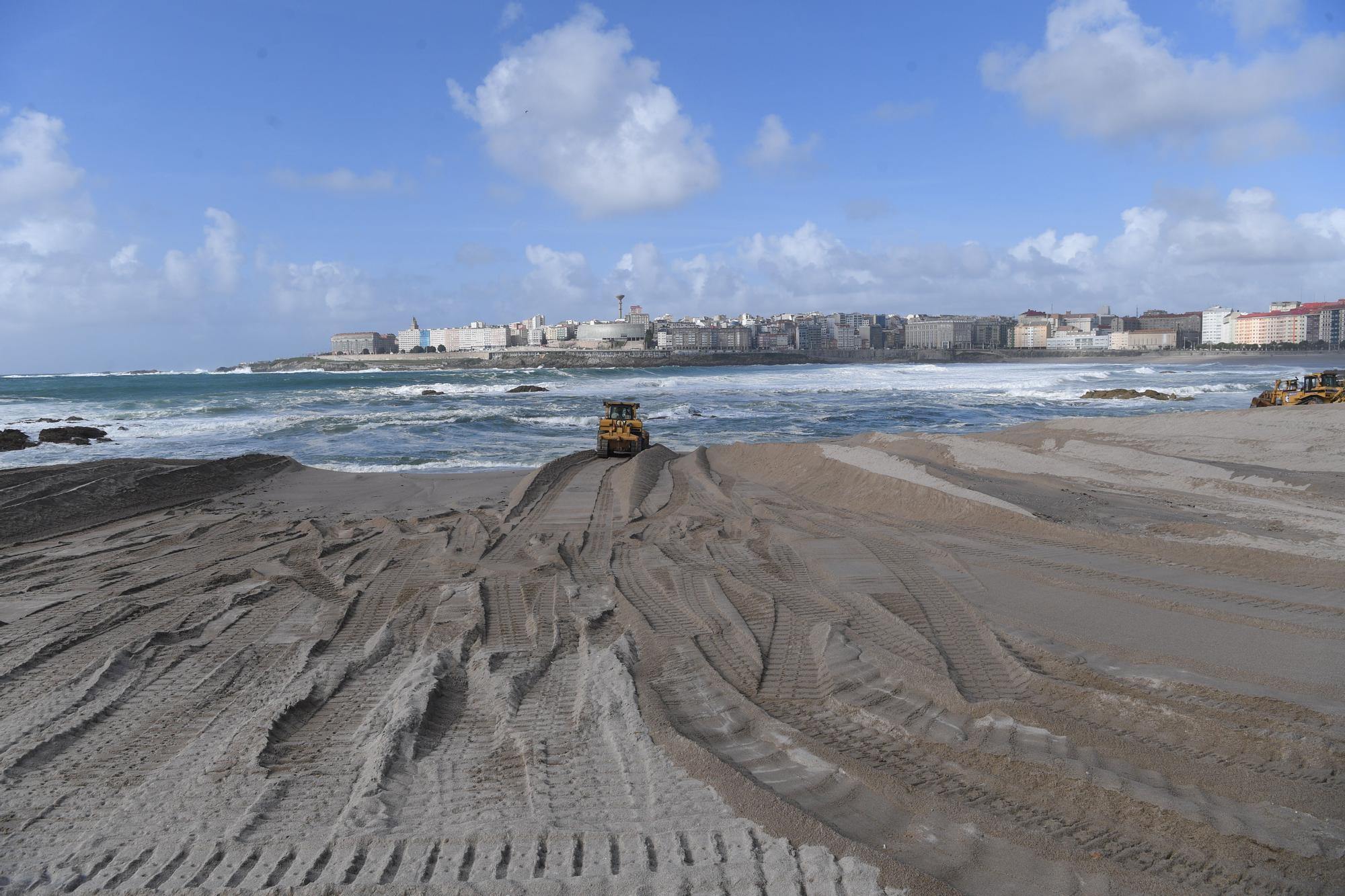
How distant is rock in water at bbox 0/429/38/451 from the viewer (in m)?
21.2

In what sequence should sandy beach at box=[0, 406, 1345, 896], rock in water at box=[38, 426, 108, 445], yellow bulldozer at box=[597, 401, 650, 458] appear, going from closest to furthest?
sandy beach at box=[0, 406, 1345, 896] → yellow bulldozer at box=[597, 401, 650, 458] → rock in water at box=[38, 426, 108, 445]

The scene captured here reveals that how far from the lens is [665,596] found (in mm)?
7043

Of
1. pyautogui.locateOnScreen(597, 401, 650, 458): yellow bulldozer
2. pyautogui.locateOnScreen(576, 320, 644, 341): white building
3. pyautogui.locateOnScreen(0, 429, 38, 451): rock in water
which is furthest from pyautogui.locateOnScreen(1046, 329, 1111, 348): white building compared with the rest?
pyautogui.locateOnScreen(0, 429, 38, 451): rock in water

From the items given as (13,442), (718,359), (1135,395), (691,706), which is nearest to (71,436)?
(13,442)

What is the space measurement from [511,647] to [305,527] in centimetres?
605

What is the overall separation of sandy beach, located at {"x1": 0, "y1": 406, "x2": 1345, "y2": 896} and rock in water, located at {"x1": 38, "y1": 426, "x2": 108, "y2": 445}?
1588cm

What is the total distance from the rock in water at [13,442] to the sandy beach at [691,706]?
47.1 ft

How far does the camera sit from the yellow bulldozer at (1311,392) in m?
23.4

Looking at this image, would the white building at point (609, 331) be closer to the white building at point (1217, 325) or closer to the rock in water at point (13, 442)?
the white building at point (1217, 325)

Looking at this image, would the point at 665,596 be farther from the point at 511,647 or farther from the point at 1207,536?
the point at 1207,536

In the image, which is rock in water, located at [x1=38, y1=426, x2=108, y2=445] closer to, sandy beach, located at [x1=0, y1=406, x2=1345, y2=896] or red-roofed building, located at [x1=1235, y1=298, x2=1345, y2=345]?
sandy beach, located at [x1=0, y1=406, x2=1345, y2=896]

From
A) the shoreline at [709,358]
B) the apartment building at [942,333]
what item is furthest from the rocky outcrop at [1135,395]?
the apartment building at [942,333]

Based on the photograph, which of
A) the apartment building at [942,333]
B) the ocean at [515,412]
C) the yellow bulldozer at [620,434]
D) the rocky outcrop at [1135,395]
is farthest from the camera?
the apartment building at [942,333]

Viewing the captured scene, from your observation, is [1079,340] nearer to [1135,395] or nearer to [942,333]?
[942,333]
